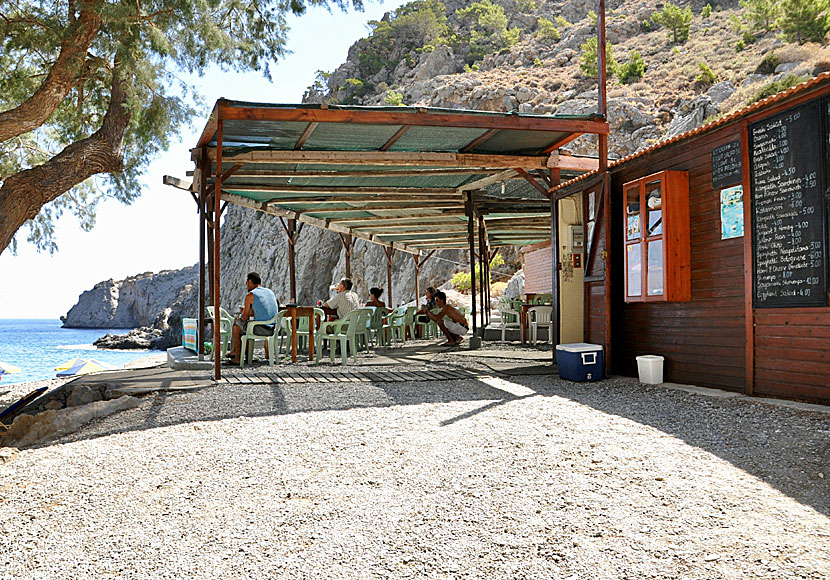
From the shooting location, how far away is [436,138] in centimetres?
739

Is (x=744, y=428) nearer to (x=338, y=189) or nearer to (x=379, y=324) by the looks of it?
(x=338, y=189)

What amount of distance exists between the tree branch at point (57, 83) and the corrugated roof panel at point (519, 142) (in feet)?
15.3

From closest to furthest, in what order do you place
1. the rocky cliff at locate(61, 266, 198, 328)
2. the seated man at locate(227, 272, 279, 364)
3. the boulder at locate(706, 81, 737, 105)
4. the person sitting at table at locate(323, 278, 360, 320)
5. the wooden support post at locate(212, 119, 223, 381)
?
1. the wooden support post at locate(212, 119, 223, 381)
2. the seated man at locate(227, 272, 279, 364)
3. the person sitting at table at locate(323, 278, 360, 320)
4. the boulder at locate(706, 81, 737, 105)
5. the rocky cliff at locate(61, 266, 198, 328)

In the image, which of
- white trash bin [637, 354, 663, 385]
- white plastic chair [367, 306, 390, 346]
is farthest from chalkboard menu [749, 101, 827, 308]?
white plastic chair [367, 306, 390, 346]

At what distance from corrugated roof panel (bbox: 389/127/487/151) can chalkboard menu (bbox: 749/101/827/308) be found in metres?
3.02

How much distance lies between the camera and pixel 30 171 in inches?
271

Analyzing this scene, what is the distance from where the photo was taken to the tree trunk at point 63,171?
6.75 m

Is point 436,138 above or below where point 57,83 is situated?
below

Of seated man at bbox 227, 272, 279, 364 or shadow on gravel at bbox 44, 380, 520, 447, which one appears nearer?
shadow on gravel at bbox 44, 380, 520, 447

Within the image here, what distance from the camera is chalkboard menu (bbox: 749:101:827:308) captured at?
4676 millimetres

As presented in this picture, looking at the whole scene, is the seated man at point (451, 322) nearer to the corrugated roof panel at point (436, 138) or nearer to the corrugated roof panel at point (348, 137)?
the corrugated roof panel at point (436, 138)

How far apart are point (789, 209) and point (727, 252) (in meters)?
0.77

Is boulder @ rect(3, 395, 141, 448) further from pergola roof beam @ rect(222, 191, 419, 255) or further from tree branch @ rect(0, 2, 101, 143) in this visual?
pergola roof beam @ rect(222, 191, 419, 255)

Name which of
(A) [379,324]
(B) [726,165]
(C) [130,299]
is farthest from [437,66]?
(C) [130,299]
